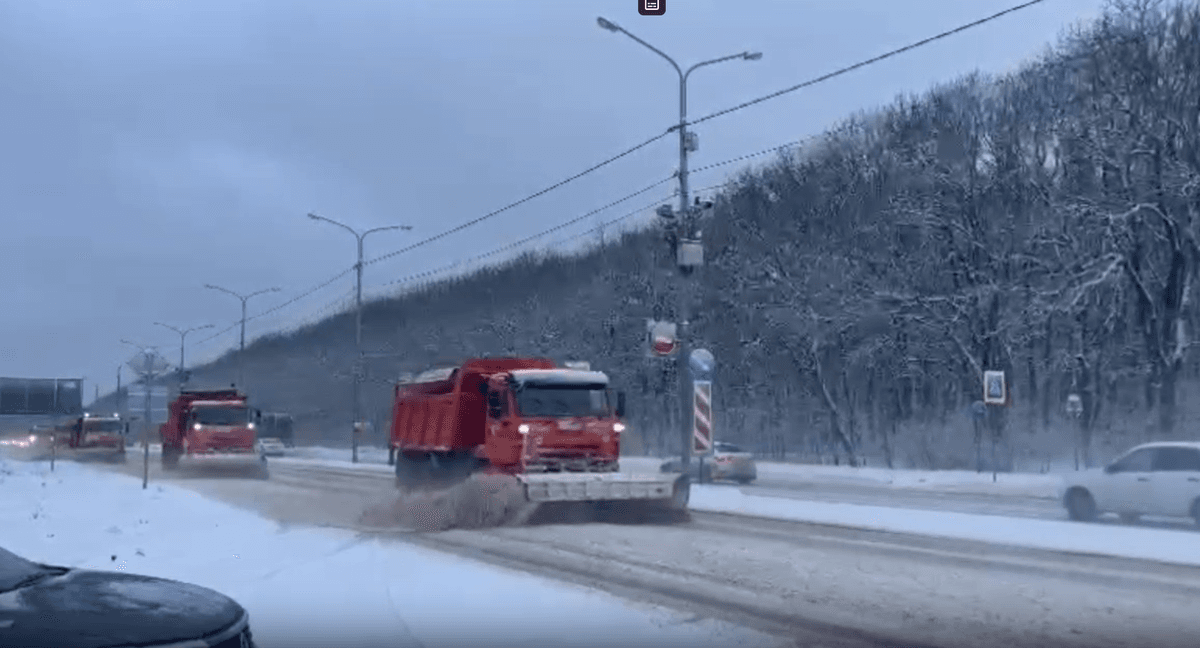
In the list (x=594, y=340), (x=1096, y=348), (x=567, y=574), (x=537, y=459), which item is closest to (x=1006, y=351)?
(x=1096, y=348)

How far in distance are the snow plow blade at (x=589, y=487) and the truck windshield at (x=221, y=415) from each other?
24756mm

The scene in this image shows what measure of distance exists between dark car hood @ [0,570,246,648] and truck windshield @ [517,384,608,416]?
1619cm

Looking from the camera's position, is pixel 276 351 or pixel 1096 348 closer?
pixel 1096 348

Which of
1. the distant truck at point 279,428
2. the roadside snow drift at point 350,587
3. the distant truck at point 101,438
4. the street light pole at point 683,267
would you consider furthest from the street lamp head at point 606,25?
the distant truck at point 279,428

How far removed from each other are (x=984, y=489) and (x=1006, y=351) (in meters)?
16.6

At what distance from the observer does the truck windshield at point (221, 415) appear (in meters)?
44.9

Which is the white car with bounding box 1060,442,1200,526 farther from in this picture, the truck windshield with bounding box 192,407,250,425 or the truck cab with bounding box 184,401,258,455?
the truck windshield with bounding box 192,407,250,425

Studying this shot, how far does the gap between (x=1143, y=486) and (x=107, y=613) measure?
72.0ft

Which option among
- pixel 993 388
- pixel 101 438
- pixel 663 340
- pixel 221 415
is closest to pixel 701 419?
pixel 663 340

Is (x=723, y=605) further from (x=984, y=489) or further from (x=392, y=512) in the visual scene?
(x=984, y=489)

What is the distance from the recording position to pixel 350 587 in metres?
13.4

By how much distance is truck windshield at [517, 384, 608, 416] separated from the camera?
942 inches

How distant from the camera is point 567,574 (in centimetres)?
1585

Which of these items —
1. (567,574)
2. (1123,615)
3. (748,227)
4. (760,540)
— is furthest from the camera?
(748,227)
